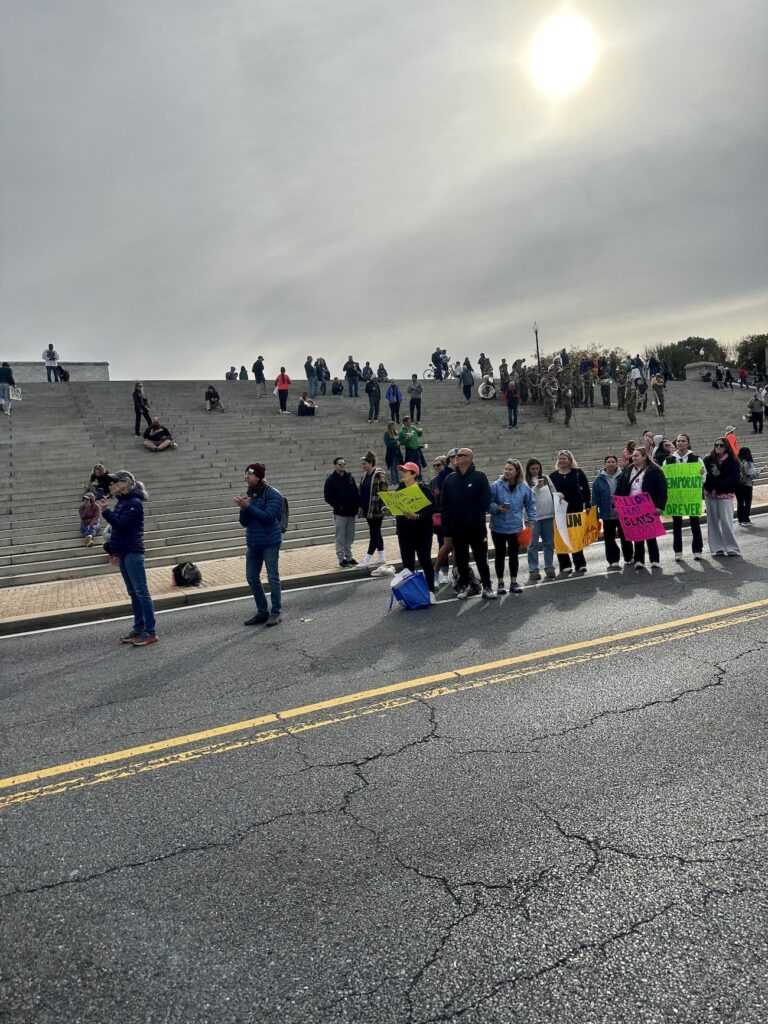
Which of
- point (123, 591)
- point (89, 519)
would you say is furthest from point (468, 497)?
point (89, 519)

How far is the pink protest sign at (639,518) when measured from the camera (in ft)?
33.6

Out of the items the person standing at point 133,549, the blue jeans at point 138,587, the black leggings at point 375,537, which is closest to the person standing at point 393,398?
the black leggings at point 375,537

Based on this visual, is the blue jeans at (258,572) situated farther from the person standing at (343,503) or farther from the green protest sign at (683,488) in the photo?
the green protest sign at (683,488)

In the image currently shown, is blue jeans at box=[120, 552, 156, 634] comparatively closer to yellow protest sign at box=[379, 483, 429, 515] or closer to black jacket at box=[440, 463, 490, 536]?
yellow protest sign at box=[379, 483, 429, 515]

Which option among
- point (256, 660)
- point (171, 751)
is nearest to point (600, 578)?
point (256, 660)

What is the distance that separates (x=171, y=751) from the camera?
4727mm

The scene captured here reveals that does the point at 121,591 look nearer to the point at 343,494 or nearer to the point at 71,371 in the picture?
the point at 343,494

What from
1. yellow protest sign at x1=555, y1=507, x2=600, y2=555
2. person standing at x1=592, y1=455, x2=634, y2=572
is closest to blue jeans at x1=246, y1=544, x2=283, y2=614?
yellow protest sign at x1=555, y1=507, x2=600, y2=555

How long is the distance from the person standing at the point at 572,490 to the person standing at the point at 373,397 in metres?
15.9

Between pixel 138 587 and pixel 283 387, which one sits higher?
pixel 283 387

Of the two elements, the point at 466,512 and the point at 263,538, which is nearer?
the point at 263,538

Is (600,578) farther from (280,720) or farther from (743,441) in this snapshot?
(743,441)

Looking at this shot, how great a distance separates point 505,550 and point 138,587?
16.5ft

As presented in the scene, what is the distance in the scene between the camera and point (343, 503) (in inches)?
472
